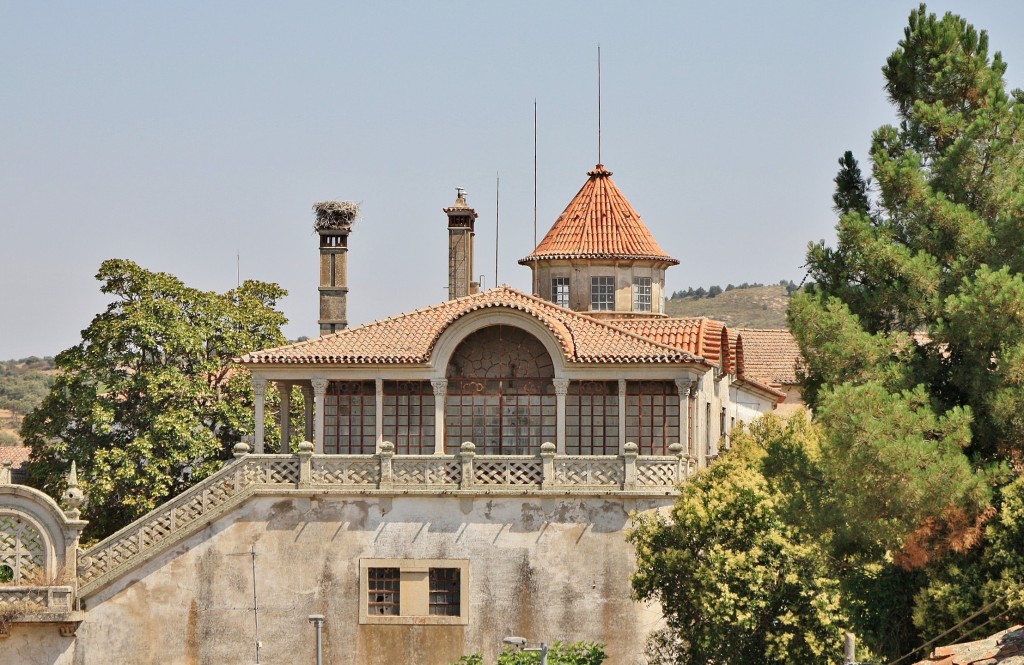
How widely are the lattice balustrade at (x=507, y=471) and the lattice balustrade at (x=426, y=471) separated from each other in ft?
1.62

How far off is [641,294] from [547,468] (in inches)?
441

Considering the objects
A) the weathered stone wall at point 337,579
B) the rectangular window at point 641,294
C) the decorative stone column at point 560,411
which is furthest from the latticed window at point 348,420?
the rectangular window at point 641,294

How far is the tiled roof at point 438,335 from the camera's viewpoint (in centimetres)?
4703

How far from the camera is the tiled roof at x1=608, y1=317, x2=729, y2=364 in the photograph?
49719 millimetres

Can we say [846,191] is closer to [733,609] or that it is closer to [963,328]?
[963,328]

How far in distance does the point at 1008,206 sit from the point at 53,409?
2844 cm

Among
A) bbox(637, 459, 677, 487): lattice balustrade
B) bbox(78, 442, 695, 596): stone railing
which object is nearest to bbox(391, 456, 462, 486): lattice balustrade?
bbox(78, 442, 695, 596): stone railing

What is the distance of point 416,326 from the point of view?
1934 inches

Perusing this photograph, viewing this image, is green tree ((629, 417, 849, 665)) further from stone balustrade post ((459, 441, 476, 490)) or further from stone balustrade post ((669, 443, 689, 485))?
stone balustrade post ((459, 441, 476, 490))

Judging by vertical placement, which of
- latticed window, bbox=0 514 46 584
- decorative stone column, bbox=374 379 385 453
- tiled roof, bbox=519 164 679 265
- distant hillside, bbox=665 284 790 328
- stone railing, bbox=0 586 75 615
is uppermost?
distant hillside, bbox=665 284 790 328

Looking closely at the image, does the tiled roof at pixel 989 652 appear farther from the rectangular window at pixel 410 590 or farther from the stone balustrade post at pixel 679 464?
the rectangular window at pixel 410 590

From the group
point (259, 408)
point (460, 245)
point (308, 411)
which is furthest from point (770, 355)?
point (259, 408)

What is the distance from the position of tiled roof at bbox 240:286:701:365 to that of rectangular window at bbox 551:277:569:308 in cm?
654

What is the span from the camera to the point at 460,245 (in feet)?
180
